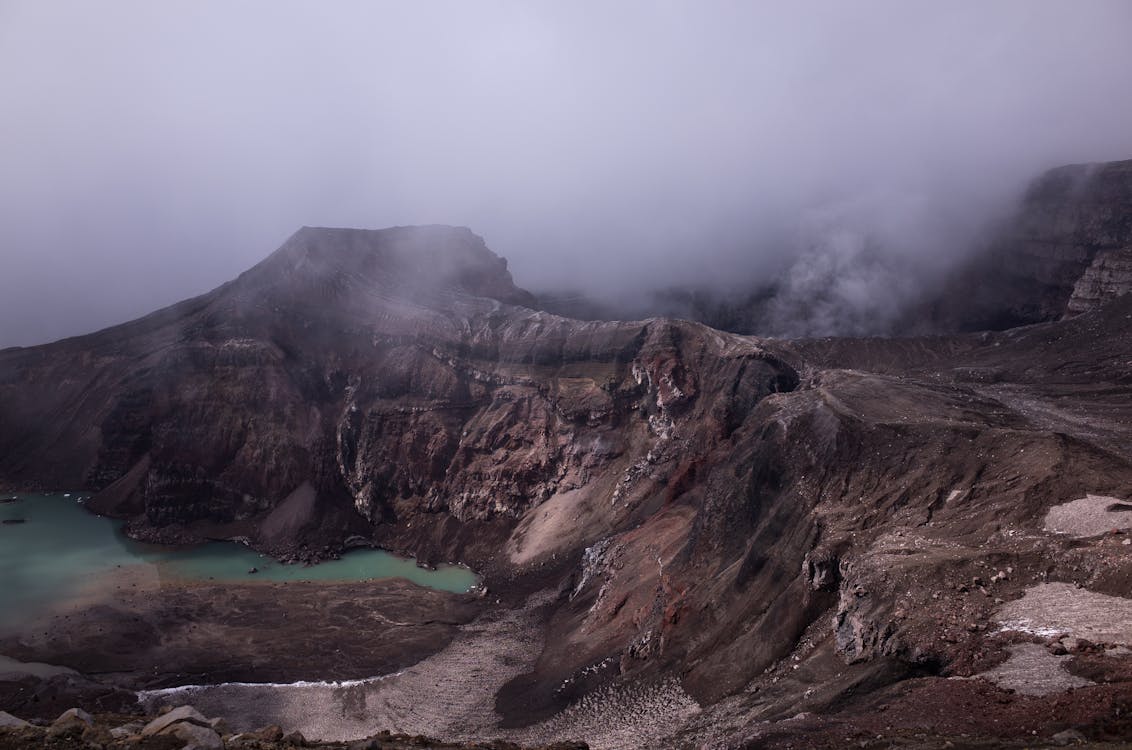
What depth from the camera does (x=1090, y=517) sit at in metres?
26.0

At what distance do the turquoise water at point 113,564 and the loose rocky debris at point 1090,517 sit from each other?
5014 centimetres

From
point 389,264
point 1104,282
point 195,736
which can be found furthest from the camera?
point 389,264

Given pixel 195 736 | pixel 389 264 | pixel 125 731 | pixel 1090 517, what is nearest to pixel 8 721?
pixel 125 731

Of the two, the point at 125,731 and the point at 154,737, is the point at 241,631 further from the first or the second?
the point at 154,737

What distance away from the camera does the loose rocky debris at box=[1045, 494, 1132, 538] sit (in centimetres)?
2494

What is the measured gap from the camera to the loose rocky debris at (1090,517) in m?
24.9

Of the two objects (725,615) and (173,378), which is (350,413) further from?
(725,615)

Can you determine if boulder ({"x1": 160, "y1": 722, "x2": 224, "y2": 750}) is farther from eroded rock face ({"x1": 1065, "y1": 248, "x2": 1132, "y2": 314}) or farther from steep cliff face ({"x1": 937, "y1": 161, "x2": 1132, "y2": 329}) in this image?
steep cliff face ({"x1": 937, "y1": 161, "x2": 1132, "y2": 329})

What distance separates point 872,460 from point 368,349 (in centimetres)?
6946

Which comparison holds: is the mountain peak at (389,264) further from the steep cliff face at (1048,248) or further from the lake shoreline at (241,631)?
the steep cliff face at (1048,248)

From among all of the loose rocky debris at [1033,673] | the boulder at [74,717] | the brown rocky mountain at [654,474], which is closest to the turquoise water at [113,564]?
the brown rocky mountain at [654,474]

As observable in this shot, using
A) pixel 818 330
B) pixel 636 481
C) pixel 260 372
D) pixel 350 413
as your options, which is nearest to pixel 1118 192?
pixel 818 330

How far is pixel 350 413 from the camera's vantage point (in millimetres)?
89625

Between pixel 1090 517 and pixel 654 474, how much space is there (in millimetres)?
41603
